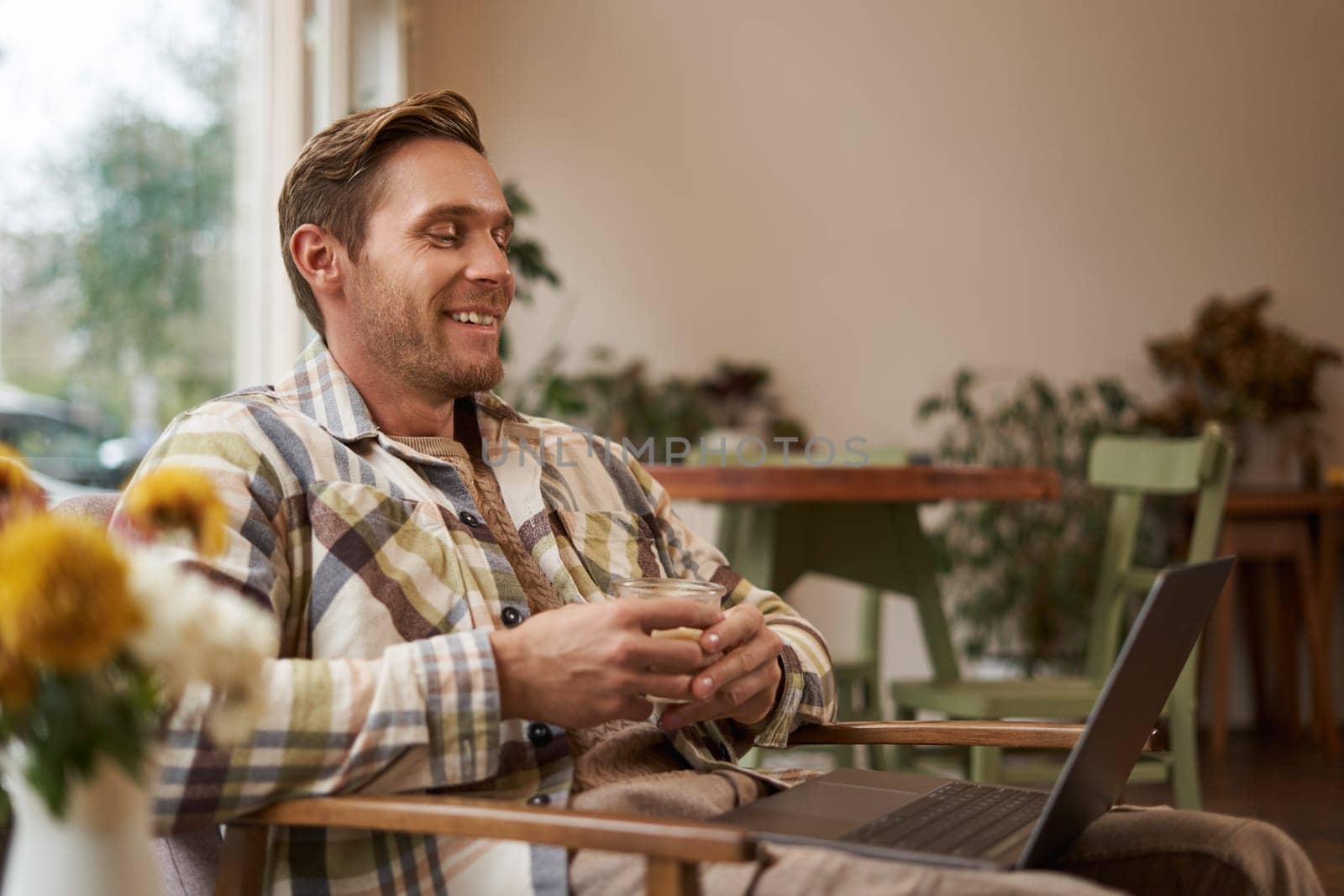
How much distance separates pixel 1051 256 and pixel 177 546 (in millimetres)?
4375

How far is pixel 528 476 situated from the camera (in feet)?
4.95

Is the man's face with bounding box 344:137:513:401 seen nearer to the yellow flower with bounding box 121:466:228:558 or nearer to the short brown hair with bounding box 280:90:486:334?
the short brown hair with bounding box 280:90:486:334

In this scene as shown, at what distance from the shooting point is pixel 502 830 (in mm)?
930

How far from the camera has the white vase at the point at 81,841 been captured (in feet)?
2.26

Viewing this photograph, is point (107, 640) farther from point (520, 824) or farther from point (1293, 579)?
point (1293, 579)

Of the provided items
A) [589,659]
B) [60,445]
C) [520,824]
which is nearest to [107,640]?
[520,824]

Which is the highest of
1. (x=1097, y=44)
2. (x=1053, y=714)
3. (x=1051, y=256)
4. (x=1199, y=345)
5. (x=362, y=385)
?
(x=1097, y=44)

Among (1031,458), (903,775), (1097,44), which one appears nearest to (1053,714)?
(903,775)

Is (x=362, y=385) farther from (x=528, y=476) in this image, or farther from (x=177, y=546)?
(x=177, y=546)

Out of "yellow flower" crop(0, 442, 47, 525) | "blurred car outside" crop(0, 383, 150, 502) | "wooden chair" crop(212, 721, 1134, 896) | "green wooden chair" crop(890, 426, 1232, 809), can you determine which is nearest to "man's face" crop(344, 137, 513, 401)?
"wooden chair" crop(212, 721, 1134, 896)

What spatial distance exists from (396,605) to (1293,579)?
4382 mm

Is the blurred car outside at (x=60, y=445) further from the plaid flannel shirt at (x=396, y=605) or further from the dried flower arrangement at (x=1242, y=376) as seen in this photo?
the dried flower arrangement at (x=1242, y=376)

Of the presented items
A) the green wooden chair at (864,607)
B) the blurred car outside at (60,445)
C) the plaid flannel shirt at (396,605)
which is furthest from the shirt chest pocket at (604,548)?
the blurred car outside at (60,445)

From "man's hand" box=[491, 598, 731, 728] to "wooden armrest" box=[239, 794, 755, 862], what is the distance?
0.13 m
